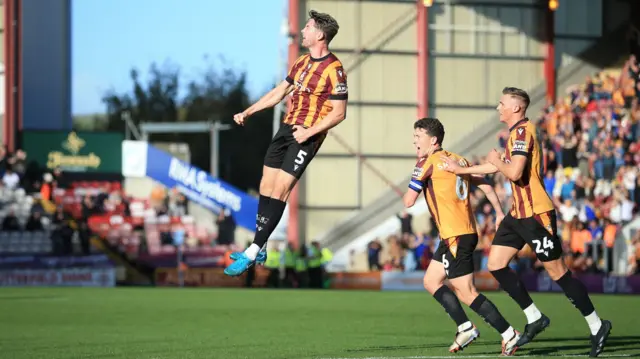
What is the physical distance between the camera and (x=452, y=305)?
424 inches

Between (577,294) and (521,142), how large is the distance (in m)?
1.49

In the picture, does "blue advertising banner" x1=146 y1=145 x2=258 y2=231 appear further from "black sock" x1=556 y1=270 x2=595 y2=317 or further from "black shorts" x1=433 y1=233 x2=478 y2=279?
"black sock" x1=556 y1=270 x2=595 y2=317

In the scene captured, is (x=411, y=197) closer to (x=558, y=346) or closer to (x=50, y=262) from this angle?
(x=558, y=346)

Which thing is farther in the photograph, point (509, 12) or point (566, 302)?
point (509, 12)

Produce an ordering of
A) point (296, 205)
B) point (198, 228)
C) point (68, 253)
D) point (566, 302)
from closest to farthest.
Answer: point (566, 302) < point (68, 253) < point (296, 205) < point (198, 228)

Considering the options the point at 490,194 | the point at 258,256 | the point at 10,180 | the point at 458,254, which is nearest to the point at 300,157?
the point at 258,256

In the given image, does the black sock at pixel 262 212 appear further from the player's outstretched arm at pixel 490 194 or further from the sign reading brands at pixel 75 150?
the sign reading brands at pixel 75 150

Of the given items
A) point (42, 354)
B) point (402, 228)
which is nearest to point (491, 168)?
point (42, 354)

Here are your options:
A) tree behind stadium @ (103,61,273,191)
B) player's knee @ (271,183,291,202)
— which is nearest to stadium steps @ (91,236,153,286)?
player's knee @ (271,183,291,202)

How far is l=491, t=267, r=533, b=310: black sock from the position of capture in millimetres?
10906

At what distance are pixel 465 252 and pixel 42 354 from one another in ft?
12.8

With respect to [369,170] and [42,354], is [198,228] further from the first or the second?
[42,354]

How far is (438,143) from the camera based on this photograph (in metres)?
10.7

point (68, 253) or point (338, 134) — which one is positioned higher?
point (338, 134)
